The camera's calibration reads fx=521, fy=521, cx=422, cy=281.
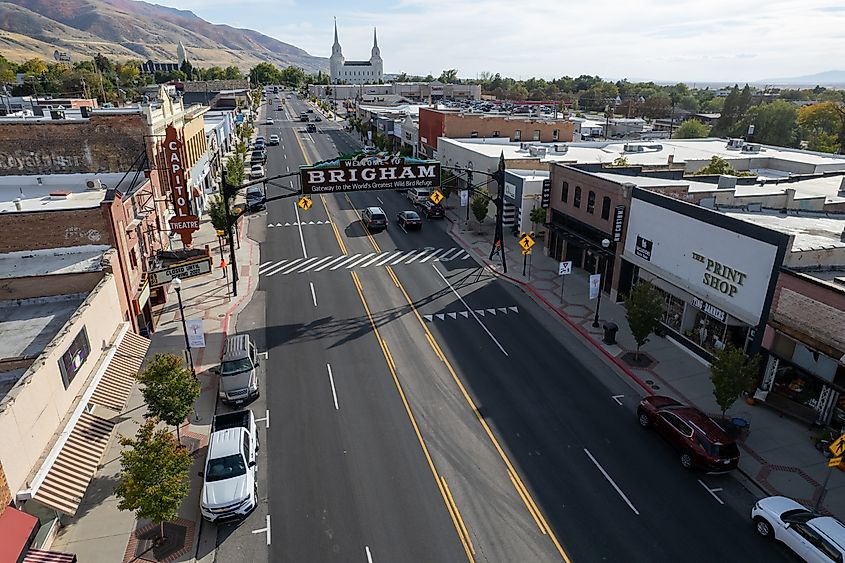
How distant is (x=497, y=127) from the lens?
71938mm

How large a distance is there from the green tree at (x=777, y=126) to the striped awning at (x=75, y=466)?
348 feet

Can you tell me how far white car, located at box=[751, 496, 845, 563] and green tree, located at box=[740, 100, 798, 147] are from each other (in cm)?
9432

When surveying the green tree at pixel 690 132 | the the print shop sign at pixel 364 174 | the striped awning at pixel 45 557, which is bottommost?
the striped awning at pixel 45 557

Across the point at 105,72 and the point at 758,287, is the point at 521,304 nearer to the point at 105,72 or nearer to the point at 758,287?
the point at 758,287

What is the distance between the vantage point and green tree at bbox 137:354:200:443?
1927 centimetres

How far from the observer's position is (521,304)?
1316 inches

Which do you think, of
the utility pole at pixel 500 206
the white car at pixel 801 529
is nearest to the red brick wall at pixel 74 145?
the utility pole at pixel 500 206

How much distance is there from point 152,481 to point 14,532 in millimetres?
3186

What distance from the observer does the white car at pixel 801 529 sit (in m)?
14.6

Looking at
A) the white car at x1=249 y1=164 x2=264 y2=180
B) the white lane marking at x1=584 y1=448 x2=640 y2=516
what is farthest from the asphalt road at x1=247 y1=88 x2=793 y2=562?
the white car at x1=249 y1=164 x2=264 y2=180

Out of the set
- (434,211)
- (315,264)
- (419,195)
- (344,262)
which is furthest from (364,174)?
(419,195)

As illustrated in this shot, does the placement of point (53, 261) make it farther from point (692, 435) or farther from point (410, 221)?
point (410, 221)

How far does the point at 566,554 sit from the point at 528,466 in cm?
392

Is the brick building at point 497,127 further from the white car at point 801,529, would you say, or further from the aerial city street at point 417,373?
the white car at point 801,529
